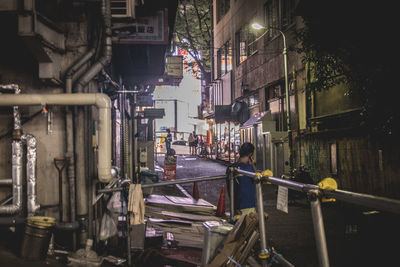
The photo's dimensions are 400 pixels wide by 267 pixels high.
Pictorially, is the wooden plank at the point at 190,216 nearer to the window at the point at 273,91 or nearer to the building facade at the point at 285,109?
the building facade at the point at 285,109

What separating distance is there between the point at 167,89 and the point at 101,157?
59778 mm

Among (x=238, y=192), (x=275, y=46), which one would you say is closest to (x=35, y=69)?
(x=238, y=192)

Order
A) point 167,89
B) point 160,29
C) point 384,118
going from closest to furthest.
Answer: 1. point 384,118
2. point 160,29
3. point 167,89

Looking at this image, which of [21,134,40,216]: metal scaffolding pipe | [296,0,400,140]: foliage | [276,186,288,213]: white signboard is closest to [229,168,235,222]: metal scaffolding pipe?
[276,186,288,213]: white signboard

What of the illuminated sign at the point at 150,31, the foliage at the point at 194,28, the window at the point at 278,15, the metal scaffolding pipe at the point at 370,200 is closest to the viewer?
the metal scaffolding pipe at the point at 370,200

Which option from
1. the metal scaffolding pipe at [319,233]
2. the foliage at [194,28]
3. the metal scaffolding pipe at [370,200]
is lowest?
the metal scaffolding pipe at [319,233]

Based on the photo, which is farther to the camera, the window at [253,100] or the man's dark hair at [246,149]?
the window at [253,100]

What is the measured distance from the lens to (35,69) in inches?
275

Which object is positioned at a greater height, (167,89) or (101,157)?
(167,89)

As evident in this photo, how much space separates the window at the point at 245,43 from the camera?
23.7m

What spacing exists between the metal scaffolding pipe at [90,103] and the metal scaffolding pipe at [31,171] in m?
0.69

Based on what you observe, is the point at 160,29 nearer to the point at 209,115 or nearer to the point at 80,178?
the point at 80,178

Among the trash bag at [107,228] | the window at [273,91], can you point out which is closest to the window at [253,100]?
the window at [273,91]

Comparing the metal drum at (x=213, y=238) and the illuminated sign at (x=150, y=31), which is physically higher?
the illuminated sign at (x=150, y=31)
